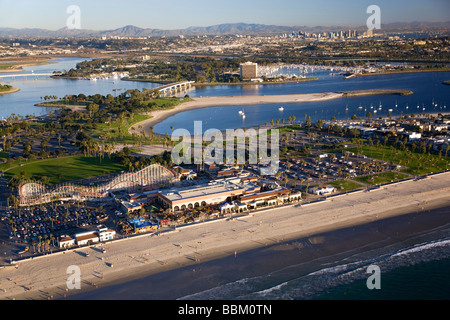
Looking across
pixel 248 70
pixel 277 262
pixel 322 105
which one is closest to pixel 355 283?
pixel 277 262

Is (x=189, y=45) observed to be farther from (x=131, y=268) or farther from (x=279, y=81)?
(x=131, y=268)

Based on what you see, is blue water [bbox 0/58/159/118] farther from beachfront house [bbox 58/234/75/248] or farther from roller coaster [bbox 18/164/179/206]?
beachfront house [bbox 58/234/75/248]

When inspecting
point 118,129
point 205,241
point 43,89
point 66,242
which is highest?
point 43,89

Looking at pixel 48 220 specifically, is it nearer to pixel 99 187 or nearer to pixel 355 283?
pixel 99 187

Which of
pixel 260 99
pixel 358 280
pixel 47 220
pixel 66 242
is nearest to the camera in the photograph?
pixel 358 280

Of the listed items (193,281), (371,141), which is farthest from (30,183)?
(371,141)
